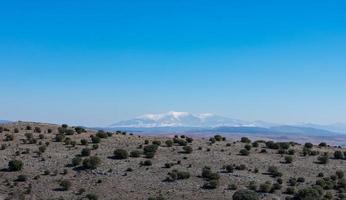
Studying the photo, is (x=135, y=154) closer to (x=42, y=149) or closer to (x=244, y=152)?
(x=42, y=149)

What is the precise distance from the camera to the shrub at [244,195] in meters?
60.4

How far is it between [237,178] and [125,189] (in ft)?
50.0

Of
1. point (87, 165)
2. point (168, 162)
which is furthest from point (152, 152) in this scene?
point (87, 165)

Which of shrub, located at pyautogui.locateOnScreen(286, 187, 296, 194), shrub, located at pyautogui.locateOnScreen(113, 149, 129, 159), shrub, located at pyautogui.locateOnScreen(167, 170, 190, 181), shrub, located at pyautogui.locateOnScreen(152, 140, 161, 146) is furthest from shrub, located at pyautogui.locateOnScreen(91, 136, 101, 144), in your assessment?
shrub, located at pyautogui.locateOnScreen(286, 187, 296, 194)

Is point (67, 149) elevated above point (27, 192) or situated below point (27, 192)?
above

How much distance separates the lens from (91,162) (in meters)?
72.5

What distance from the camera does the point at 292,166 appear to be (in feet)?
257

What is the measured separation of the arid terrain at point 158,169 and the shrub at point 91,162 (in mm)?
54

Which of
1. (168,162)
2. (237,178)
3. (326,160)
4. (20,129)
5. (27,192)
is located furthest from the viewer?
(20,129)

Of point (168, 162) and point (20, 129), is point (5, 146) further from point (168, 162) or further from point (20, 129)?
point (168, 162)

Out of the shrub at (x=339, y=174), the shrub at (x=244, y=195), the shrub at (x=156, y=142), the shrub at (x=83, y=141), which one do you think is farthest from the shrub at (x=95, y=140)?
the shrub at (x=339, y=174)

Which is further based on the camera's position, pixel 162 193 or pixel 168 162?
pixel 168 162

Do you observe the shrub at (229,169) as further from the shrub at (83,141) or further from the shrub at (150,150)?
the shrub at (83,141)

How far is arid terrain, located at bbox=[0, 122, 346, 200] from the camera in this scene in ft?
213
